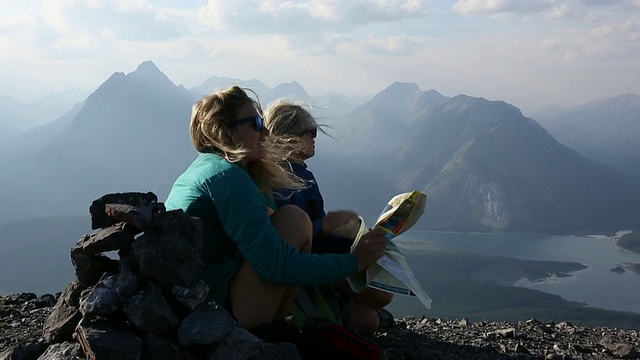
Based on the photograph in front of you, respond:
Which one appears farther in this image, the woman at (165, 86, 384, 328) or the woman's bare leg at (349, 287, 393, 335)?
the woman's bare leg at (349, 287, 393, 335)

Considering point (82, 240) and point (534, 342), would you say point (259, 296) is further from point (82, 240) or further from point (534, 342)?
point (534, 342)

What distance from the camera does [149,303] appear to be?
4.90 metres

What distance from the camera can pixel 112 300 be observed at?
16.2 feet

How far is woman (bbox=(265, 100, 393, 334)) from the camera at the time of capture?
6.84 m

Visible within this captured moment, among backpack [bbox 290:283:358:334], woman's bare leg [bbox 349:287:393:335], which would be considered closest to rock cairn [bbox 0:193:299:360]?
backpack [bbox 290:283:358:334]

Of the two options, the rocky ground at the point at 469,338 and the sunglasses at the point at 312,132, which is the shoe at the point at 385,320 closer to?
the rocky ground at the point at 469,338

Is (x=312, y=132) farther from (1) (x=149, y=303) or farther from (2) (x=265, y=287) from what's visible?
(1) (x=149, y=303)

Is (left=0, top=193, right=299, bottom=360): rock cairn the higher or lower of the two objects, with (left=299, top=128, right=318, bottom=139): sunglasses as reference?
lower

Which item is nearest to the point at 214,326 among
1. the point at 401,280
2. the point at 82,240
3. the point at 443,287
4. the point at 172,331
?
the point at 172,331

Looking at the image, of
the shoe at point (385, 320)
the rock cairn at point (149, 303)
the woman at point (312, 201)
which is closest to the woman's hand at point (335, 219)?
the woman at point (312, 201)

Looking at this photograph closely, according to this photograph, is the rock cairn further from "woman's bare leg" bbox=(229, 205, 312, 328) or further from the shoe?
the shoe

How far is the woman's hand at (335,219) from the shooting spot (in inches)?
265

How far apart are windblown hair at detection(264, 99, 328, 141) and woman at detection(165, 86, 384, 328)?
1827 millimetres

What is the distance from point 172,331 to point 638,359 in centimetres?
725
